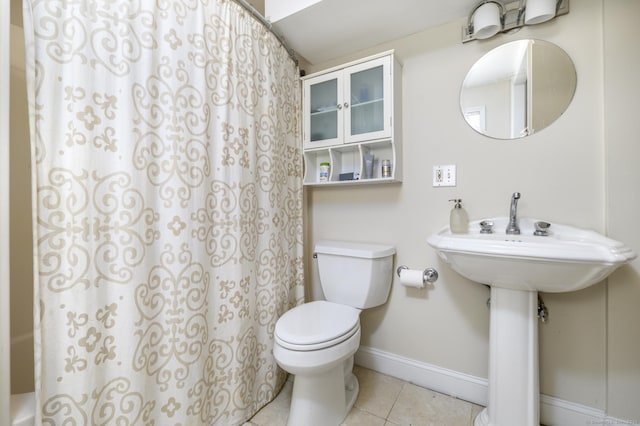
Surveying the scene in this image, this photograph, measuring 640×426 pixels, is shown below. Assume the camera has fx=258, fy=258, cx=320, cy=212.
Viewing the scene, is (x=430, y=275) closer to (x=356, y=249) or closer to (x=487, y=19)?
(x=356, y=249)

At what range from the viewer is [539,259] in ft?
Result: 2.69

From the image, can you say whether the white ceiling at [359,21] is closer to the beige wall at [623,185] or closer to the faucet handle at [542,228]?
the beige wall at [623,185]

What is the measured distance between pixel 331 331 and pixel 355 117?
1.11 meters

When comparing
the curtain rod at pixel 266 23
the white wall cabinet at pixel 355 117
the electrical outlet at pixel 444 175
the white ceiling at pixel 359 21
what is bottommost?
the electrical outlet at pixel 444 175

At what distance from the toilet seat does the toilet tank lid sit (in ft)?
0.93

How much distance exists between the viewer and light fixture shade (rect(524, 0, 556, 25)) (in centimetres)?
110

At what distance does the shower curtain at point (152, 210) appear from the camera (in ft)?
2.35

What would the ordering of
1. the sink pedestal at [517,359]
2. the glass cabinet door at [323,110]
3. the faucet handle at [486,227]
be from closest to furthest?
the sink pedestal at [517,359] → the faucet handle at [486,227] → the glass cabinet door at [323,110]

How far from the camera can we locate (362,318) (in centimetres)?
162

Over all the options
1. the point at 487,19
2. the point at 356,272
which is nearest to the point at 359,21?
the point at 487,19

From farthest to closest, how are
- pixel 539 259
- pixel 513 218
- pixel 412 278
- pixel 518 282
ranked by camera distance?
pixel 412 278 → pixel 513 218 → pixel 518 282 → pixel 539 259

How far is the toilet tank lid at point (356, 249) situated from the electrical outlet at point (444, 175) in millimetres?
439

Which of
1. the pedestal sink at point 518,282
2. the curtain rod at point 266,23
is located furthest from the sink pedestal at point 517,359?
the curtain rod at point 266,23

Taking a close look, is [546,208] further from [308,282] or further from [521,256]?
[308,282]
